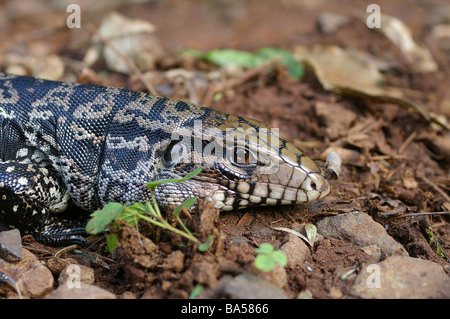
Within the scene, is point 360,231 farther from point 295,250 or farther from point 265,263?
point 265,263

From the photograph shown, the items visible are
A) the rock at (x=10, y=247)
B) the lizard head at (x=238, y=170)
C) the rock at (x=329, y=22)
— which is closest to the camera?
the rock at (x=10, y=247)

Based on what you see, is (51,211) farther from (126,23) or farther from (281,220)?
(126,23)

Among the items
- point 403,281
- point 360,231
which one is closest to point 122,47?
point 360,231

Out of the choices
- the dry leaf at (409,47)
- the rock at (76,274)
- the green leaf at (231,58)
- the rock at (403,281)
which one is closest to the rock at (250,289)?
the rock at (403,281)

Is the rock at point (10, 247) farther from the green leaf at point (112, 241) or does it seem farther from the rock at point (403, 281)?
the rock at point (403, 281)

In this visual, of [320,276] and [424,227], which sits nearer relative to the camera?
[320,276]
